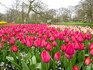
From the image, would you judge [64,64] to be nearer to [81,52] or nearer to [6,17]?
[81,52]

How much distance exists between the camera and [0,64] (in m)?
2.82

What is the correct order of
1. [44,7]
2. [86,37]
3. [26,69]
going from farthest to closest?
[44,7] → [86,37] → [26,69]

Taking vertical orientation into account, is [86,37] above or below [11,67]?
above

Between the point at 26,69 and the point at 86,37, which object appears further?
the point at 86,37

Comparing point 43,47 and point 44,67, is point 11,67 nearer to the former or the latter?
point 43,47

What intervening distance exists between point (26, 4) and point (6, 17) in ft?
96.8

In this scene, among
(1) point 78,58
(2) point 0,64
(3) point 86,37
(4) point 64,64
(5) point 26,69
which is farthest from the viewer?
(3) point 86,37

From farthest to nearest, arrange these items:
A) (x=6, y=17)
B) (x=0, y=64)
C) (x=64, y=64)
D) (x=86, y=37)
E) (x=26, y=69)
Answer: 1. (x=6, y=17)
2. (x=86, y=37)
3. (x=0, y=64)
4. (x=64, y=64)
5. (x=26, y=69)

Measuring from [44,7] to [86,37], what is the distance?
28.9m

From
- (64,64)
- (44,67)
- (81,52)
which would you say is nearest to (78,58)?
(81,52)

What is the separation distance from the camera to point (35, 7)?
105 feet

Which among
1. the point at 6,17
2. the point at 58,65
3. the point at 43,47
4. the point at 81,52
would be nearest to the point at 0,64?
the point at 43,47

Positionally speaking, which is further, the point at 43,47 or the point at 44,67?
the point at 43,47

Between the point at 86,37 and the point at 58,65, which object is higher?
the point at 86,37
